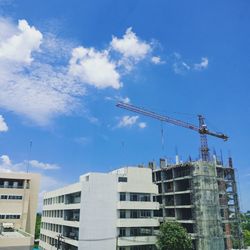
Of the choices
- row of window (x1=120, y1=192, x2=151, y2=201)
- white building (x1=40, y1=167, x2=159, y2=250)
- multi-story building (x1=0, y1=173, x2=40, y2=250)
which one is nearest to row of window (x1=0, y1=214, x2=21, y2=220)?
multi-story building (x1=0, y1=173, x2=40, y2=250)

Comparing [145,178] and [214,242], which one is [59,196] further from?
[214,242]

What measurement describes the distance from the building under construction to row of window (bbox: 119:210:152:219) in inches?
327

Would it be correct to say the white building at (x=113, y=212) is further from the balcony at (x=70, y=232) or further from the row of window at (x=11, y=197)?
the row of window at (x=11, y=197)

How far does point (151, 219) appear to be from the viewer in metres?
57.1

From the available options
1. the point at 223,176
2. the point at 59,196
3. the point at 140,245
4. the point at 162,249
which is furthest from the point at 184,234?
the point at 59,196

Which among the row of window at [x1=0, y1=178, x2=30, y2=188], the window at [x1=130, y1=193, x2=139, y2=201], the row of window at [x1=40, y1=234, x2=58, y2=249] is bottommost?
the row of window at [x1=40, y1=234, x2=58, y2=249]

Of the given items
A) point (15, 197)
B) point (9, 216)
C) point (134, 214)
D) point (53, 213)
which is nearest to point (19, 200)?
point (15, 197)

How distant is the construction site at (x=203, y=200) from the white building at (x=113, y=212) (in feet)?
25.9

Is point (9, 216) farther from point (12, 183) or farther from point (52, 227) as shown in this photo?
point (52, 227)

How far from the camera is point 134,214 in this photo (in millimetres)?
56094

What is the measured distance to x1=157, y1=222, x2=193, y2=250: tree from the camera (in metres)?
52.5

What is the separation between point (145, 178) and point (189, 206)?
10.7 metres

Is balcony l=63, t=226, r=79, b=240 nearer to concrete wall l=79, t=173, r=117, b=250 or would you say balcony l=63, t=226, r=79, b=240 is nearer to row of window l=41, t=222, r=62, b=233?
row of window l=41, t=222, r=62, b=233

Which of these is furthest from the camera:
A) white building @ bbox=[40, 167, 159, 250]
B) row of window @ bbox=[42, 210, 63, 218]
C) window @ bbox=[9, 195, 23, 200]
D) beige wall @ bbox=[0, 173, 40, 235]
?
row of window @ bbox=[42, 210, 63, 218]
